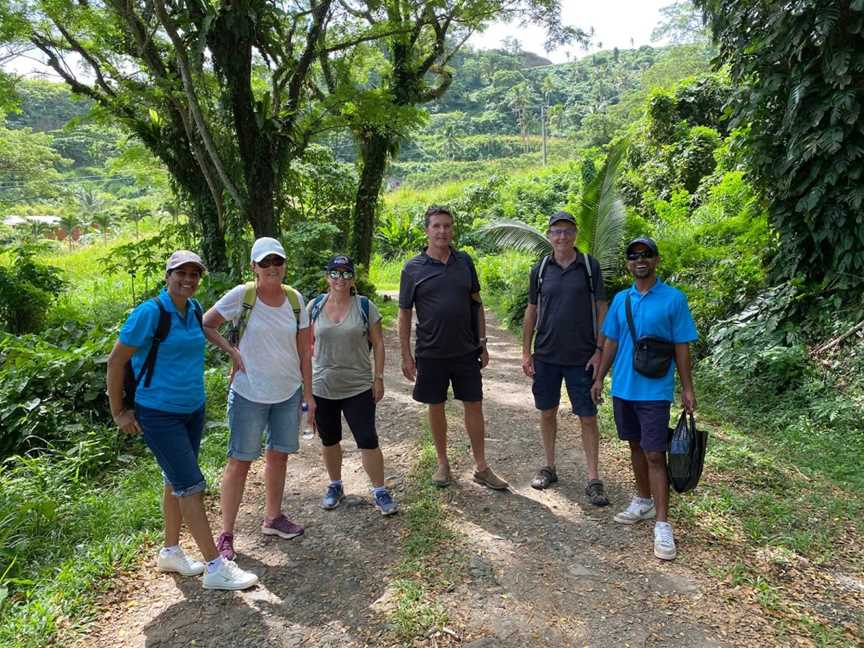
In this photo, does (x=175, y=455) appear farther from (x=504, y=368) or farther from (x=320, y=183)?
(x=320, y=183)

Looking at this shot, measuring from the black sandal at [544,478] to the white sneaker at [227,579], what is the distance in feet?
6.68

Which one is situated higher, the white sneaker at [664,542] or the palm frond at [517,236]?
the palm frond at [517,236]

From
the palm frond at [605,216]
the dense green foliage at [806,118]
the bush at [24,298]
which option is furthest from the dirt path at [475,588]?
the bush at [24,298]

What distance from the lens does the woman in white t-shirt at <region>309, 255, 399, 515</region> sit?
12.1 feet

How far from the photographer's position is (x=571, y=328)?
391 centimetres

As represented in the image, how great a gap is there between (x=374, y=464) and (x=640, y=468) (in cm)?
168

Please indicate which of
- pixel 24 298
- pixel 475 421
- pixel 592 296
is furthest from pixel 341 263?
pixel 24 298

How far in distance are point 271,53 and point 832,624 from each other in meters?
10.3

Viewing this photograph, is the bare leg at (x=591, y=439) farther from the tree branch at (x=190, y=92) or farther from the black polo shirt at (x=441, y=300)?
the tree branch at (x=190, y=92)

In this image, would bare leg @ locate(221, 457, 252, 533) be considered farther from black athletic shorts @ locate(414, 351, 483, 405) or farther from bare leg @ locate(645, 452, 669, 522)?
bare leg @ locate(645, 452, 669, 522)

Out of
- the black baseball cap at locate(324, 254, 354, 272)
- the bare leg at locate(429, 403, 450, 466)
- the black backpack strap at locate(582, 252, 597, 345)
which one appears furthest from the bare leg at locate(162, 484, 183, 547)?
the black backpack strap at locate(582, 252, 597, 345)

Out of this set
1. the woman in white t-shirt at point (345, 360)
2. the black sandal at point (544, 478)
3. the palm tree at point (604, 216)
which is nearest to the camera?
the woman in white t-shirt at point (345, 360)

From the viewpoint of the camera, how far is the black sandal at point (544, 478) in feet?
13.9

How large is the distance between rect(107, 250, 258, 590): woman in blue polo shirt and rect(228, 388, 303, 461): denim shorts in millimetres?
241
